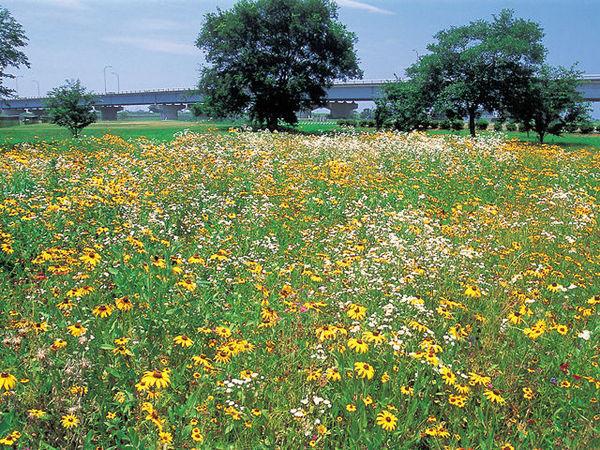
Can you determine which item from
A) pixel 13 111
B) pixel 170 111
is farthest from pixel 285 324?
pixel 13 111

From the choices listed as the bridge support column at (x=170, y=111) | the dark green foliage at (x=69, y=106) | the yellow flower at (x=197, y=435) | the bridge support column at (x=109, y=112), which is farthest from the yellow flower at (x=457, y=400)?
the bridge support column at (x=109, y=112)

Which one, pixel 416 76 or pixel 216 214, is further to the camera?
pixel 416 76

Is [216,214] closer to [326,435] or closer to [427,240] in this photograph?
[427,240]

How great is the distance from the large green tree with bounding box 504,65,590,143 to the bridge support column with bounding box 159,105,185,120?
8162cm

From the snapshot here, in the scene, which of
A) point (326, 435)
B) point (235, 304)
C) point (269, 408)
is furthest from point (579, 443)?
point (235, 304)

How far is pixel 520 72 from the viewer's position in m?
33.3

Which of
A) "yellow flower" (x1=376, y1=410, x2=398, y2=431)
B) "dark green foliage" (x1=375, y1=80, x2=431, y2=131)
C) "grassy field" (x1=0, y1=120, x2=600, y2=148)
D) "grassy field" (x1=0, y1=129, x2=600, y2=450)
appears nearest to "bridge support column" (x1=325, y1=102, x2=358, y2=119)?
"grassy field" (x1=0, y1=120, x2=600, y2=148)

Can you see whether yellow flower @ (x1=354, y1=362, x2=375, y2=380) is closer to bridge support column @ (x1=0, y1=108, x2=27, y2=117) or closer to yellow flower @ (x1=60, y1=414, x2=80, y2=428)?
yellow flower @ (x1=60, y1=414, x2=80, y2=428)

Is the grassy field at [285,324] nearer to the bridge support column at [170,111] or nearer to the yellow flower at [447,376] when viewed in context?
the yellow flower at [447,376]

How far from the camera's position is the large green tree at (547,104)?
32750mm

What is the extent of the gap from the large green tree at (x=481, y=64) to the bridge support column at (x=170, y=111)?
78.1 meters

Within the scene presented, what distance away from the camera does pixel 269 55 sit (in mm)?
42000

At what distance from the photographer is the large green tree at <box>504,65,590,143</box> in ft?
107

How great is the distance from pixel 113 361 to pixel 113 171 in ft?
19.7
